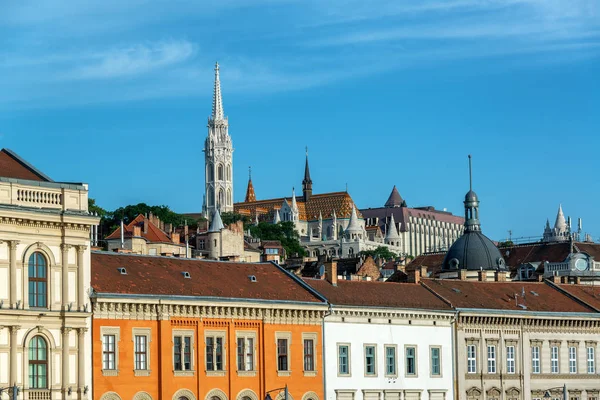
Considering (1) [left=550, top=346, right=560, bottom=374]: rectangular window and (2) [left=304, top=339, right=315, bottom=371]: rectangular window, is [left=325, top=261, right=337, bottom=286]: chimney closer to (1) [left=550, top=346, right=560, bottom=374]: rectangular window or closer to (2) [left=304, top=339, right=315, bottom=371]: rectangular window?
(2) [left=304, top=339, right=315, bottom=371]: rectangular window

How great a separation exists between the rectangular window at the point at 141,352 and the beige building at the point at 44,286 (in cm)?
394

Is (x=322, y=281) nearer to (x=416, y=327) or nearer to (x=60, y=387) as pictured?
(x=416, y=327)

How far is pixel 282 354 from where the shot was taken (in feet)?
281

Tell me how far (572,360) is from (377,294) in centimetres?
1693

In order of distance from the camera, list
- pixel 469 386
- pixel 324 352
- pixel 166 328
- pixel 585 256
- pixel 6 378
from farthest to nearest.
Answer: pixel 585 256, pixel 469 386, pixel 324 352, pixel 166 328, pixel 6 378

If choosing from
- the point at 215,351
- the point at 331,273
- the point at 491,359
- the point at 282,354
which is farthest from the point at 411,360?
the point at 215,351

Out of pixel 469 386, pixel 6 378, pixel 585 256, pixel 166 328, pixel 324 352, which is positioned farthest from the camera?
pixel 585 256

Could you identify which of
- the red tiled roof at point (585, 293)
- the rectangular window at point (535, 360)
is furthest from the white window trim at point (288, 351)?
the red tiled roof at point (585, 293)

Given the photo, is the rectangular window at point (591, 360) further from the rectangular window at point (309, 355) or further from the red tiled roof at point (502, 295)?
the rectangular window at point (309, 355)

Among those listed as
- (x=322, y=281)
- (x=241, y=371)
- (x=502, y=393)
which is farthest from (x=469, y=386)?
(x=241, y=371)

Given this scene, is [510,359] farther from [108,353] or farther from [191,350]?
[108,353]

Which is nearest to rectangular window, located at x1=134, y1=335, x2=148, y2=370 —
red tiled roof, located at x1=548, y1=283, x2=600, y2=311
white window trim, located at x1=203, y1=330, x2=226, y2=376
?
white window trim, located at x1=203, y1=330, x2=226, y2=376

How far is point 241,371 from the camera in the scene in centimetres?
8275

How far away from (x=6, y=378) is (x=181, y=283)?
1417cm
